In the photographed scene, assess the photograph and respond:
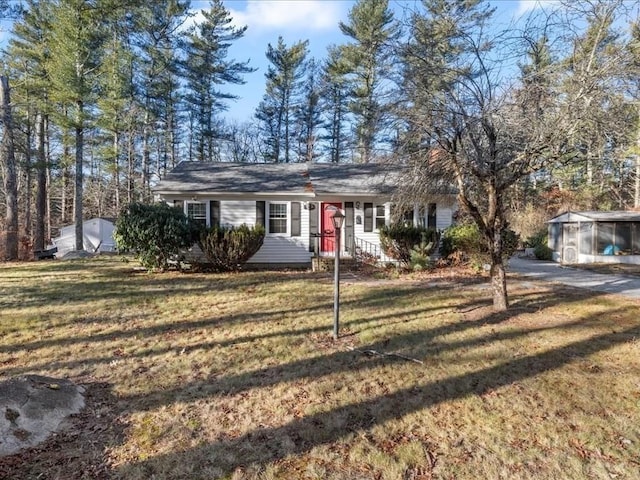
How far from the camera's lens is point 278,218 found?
13.4 m

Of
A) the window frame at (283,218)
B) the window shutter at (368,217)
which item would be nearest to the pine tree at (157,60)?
the window frame at (283,218)

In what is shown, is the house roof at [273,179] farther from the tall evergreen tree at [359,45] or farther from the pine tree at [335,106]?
the pine tree at [335,106]

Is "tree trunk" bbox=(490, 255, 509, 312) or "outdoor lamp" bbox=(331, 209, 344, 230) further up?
"outdoor lamp" bbox=(331, 209, 344, 230)

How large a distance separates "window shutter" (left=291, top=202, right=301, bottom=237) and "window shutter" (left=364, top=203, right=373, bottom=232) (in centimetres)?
241

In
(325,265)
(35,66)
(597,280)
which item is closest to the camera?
(597,280)

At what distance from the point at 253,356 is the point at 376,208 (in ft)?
31.6

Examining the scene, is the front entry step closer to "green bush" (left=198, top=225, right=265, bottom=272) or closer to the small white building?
the small white building

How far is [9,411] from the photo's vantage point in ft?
10.6

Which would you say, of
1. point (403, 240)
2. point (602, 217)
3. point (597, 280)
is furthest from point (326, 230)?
point (602, 217)

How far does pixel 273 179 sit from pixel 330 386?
11220 mm

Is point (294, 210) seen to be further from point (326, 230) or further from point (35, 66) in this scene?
point (35, 66)

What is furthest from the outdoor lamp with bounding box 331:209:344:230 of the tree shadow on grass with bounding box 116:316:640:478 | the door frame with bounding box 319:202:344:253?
the door frame with bounding box 319:202:344:253

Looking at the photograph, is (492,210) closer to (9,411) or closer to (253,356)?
(253,356)

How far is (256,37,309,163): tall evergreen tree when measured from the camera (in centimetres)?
2603
